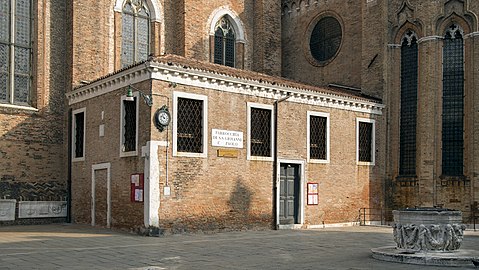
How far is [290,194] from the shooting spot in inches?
835

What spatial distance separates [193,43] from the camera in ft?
Result: 84.7

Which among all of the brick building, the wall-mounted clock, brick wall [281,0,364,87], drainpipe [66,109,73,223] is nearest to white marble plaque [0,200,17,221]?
the brick building

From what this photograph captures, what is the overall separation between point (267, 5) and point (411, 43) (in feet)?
25.8

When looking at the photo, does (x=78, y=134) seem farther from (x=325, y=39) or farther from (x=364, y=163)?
(x=325, y=39)

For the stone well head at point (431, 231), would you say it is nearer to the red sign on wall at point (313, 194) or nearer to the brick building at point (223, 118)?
the brick building at point (223, 118)

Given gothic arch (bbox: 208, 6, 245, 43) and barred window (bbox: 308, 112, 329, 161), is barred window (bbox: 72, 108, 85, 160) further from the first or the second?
barred window (bbox: 308, 112, 329, 161)

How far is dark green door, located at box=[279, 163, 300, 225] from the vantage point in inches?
823

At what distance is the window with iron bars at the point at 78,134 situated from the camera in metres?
21.3

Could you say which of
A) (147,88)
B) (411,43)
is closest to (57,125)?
(147,88)

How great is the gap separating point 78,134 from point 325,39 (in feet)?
42.8

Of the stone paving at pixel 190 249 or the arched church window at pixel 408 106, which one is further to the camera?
the arched church window at pixel 408 106

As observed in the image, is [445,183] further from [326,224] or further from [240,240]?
[240,240]

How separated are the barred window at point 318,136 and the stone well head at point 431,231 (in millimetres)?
8917

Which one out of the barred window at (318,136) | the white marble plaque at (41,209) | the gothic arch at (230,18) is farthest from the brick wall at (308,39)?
the white marble plaque at (41,209)
